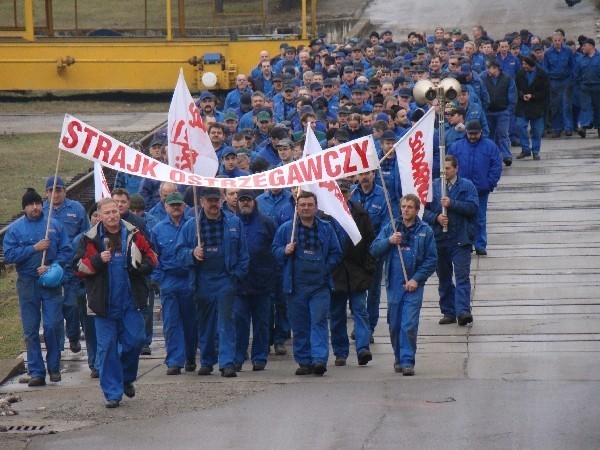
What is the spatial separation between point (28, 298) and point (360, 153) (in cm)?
344

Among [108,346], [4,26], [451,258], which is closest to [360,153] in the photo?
[451,258]

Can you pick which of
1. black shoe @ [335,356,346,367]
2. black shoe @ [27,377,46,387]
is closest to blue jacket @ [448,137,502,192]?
black shoe @ [335,356,346,367]

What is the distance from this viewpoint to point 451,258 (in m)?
15.6

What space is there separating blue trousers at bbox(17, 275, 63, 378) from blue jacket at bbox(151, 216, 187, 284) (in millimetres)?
985

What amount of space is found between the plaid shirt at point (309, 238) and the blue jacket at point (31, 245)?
7.56 ft

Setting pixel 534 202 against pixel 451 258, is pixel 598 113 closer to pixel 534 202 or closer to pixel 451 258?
pixel 534 202

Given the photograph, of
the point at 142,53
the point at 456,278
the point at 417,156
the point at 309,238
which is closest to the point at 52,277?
the point at 309,238

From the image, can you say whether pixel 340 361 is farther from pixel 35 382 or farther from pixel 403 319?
pixel 35 382

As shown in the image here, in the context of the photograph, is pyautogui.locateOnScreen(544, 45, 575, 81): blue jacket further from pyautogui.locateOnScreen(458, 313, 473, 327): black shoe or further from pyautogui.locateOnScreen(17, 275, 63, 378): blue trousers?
pyautogui.locateOnScreen(17, 275, 63, 378): blue trousers

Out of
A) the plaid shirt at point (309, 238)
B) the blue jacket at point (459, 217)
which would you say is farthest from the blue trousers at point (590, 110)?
the plaid shirt at point (309, 238)

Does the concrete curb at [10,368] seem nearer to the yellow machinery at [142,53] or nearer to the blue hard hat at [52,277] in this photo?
the blue hard hat at [52,277]

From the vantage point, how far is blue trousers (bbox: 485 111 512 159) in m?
23.9

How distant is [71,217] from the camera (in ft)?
50.7

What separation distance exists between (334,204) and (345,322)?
45.1 inches
